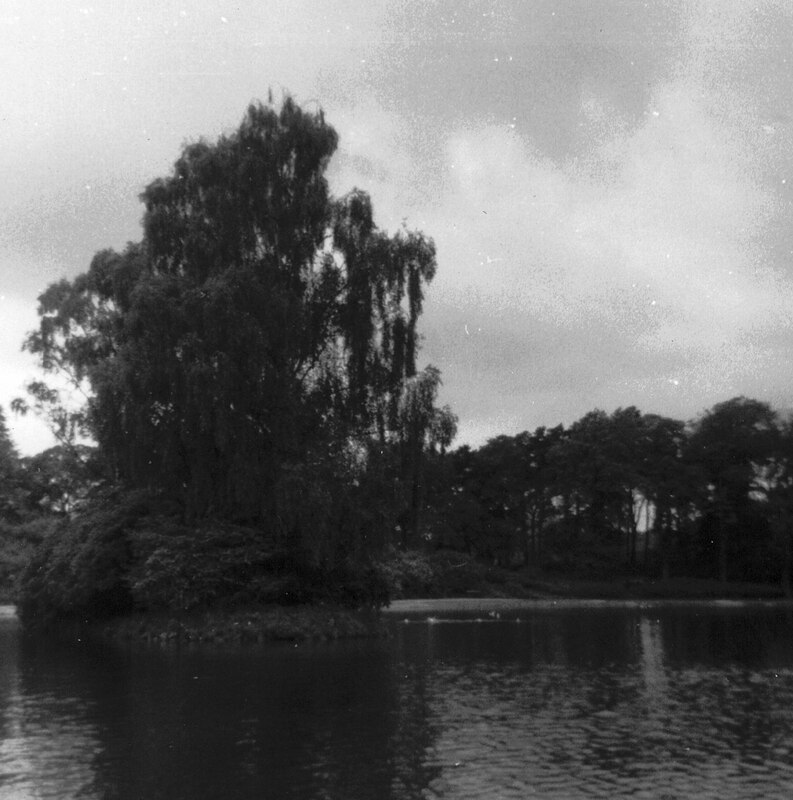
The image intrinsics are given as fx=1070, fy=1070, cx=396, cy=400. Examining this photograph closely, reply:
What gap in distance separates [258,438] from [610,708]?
1909 cm

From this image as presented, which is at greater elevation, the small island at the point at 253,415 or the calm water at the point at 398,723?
the small island at the point at 253,415

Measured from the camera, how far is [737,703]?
20.1 metres

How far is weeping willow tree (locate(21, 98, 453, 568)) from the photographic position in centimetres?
3456

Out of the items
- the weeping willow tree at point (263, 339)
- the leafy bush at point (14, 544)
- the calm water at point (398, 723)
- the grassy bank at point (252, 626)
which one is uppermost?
the weeping willow tree at point (263, 339)

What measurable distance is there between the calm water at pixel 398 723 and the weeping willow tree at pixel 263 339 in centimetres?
672

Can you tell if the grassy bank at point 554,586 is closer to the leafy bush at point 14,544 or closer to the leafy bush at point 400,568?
the leafy bush at point 400,568

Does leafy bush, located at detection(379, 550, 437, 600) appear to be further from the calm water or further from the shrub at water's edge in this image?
the calm water

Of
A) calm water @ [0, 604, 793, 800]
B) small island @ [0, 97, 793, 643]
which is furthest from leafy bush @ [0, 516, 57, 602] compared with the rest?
calm water @ [0, 604, 793, 800]

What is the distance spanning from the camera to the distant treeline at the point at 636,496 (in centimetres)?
7894

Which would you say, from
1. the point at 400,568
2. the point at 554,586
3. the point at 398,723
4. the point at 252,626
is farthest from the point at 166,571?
the point at 554,586

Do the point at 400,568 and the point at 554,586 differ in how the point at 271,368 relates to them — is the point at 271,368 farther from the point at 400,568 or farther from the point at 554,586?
the point at 554,586

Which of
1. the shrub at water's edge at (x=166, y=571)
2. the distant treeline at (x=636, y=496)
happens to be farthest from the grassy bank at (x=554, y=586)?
the shrub at water's edge at (x=166, y=571)

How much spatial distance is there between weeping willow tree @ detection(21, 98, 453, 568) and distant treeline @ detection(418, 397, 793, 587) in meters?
40.4

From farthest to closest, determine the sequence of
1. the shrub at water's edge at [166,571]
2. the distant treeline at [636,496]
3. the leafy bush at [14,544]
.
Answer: the distant treeline at [636,496] → the leafy bush at [14,544] → the shrub at water's edge at [166,571]
